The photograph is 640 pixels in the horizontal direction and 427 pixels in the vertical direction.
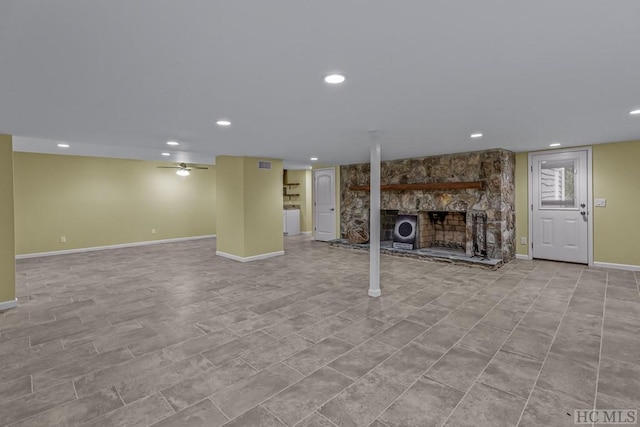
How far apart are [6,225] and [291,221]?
741cm

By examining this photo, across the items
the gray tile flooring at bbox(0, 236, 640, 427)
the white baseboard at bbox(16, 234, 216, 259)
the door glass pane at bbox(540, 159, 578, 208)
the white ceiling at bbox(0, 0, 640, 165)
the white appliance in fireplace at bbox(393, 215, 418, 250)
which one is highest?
the white ceiling at bbox(0, 0, 640, 165)

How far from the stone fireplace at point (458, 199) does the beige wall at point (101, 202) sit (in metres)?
5.19

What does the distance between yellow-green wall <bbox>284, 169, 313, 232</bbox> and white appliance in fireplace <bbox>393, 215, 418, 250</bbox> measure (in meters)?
4.29

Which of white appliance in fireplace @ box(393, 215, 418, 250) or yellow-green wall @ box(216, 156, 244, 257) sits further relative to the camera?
white appliance in fireplace @ box(393, 215, 418, 250)

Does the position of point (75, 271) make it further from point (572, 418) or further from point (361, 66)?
point (572, 418)

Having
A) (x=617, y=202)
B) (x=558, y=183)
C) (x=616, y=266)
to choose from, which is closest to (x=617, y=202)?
(x=617, y=202)

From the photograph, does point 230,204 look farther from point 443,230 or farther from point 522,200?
point 522,200

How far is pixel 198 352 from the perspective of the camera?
8.77 ft

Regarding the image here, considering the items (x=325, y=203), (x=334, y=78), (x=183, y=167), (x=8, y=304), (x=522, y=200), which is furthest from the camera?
(x=325, y=203)

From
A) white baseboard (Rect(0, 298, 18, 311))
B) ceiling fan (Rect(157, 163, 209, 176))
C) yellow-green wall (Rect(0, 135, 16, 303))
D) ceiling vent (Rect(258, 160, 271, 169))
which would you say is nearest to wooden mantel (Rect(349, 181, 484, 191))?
ceiling vent (Rect(258, 160, 271, 169))

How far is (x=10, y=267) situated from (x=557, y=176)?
852 cm

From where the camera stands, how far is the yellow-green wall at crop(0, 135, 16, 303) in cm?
383

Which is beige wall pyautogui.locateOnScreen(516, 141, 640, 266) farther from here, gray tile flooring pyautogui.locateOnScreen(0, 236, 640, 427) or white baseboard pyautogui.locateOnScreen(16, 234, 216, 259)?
white baseboard pyautogui.locateOnScreen(16, 234, 216, 259)

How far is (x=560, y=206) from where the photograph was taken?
5812 millimetres
